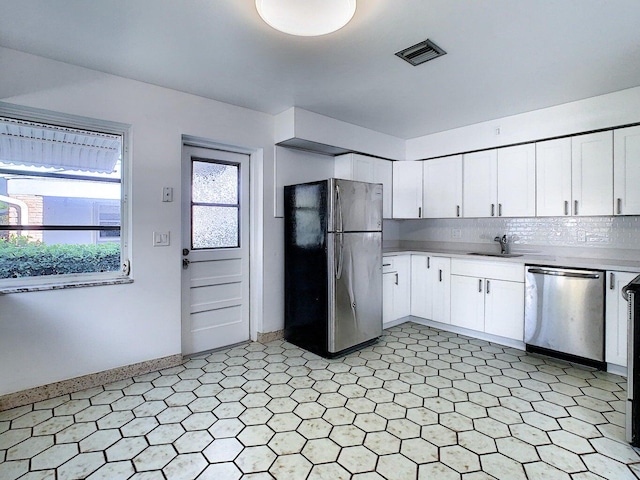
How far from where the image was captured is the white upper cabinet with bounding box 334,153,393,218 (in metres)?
4.07

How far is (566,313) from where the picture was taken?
3018 millimetres

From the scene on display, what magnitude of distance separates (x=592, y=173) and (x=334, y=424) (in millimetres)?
3259

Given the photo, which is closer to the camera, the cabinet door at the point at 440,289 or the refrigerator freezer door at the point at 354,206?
the refrigerator freezer door at the point at 354,206

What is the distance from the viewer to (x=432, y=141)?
4.32 m

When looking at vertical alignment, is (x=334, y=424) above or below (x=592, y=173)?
below

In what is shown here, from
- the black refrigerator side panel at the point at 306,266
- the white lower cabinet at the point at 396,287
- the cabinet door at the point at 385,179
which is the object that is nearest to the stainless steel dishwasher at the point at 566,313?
the white lower cabinet at the point at 396,287

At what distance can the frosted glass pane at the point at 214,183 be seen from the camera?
3.32m

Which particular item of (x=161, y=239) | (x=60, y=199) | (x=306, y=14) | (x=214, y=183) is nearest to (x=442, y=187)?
(x=214, y=183)

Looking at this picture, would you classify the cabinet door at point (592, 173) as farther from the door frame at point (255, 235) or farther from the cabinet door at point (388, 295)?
the door frame at point (255, 235)

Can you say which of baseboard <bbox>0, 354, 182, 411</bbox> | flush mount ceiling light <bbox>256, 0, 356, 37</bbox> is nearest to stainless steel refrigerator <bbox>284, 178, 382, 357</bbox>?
baseboard <bbox>0, 354, 182, 411</bbox>

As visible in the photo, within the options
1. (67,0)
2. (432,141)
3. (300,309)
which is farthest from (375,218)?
(67,0)

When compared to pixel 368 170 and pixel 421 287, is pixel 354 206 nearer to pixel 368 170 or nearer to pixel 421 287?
pixel 368 170

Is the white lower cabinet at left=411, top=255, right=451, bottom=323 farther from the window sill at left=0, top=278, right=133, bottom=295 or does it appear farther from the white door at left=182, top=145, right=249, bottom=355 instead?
the window sill at left=0, top=278, right=133, bottom=295

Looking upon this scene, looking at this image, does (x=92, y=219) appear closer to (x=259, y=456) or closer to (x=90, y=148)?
(x=90, y=148)
